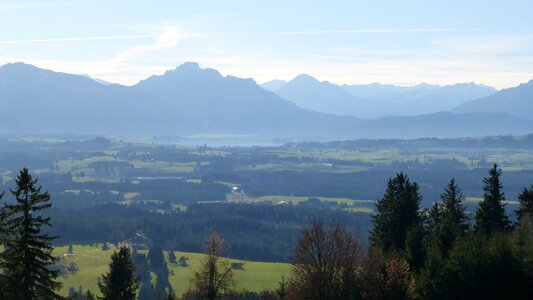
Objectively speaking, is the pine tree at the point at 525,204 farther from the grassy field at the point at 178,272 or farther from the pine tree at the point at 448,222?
the grassy field at the point at 178,272

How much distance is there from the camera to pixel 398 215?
1740 inches

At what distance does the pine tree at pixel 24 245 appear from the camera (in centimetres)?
2842

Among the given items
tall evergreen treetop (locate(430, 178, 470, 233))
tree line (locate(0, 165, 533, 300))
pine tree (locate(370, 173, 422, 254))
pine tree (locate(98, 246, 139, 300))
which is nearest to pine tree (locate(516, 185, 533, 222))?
tree line (locate(0, 165, 533, 300))

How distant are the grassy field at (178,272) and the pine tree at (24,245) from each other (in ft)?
173

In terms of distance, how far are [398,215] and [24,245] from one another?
2274 cm

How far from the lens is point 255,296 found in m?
76.8

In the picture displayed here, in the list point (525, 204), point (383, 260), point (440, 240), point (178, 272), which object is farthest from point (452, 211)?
point (178, 272)

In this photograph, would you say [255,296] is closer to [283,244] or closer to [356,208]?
[283,244]

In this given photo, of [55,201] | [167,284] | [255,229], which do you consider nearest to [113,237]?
[255,229]

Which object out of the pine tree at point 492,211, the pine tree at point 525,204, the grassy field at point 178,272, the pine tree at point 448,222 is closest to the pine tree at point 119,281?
the pine tree at point 448,222

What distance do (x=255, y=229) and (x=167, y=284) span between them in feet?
172

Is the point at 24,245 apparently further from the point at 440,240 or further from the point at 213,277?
the point at 440,240

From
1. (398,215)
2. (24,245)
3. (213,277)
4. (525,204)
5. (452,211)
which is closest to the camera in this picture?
(24,245)

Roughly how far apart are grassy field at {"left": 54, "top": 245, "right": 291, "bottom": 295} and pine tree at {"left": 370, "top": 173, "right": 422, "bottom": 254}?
3824 cm
